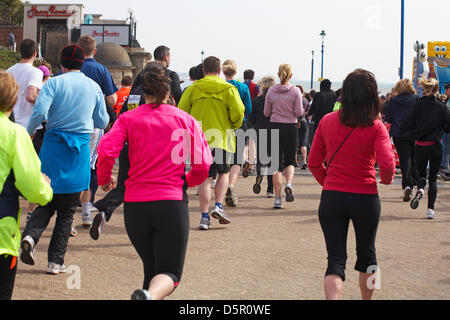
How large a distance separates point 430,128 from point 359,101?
18.7 feet

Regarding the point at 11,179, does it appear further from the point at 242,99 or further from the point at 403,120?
A: the point at 403,120

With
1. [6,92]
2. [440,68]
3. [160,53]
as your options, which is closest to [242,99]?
[160,53]

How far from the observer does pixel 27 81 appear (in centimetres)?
787

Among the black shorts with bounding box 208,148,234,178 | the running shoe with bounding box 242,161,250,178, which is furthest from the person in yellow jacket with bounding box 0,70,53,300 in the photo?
the running shoe with bounding box 242,161,250,178

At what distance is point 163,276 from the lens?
13.5 ft

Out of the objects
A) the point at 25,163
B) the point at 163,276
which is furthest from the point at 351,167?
the point at 25,163

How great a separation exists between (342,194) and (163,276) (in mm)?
1305

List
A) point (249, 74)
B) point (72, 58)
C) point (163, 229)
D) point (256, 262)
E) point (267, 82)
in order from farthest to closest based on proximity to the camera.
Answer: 1. point (249, 74)
2. point (267, 82)
3. point (256, 262)
4. point (72, 58)
5. point (163, 229)

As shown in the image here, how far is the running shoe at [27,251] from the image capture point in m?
5.77

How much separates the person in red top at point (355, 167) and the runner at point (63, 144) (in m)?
2.60

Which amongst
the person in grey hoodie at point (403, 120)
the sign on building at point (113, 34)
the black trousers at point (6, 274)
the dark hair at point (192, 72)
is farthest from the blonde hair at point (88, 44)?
the sign on building at point (113, 34)

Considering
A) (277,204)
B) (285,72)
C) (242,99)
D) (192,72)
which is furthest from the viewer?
(192,72)

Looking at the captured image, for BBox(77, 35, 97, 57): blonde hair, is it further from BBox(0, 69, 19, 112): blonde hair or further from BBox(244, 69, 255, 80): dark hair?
BBox(244, 69, 255, 80): dark hair
